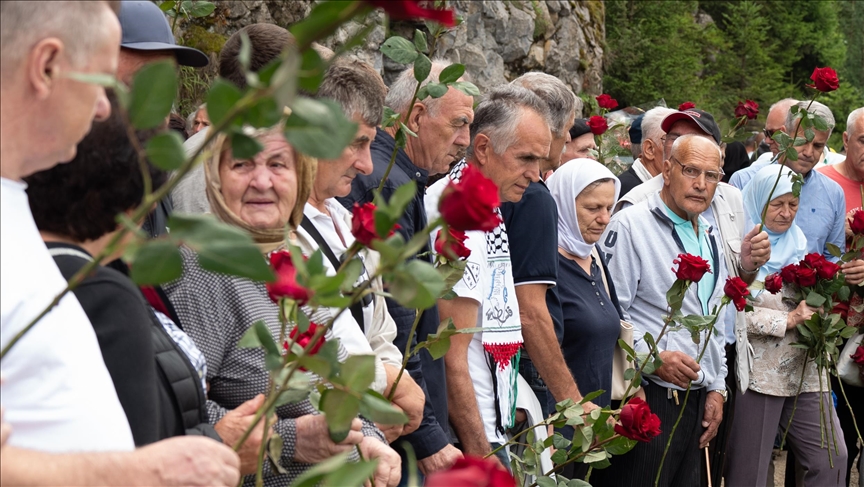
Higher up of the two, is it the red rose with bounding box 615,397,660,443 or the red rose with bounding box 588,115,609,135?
the red rose with bounding box 588,115,609,135

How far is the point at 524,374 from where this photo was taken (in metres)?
3.85

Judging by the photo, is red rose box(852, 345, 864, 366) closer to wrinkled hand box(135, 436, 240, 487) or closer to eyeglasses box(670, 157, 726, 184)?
eyeglasses box(670, 157, 726, 184)

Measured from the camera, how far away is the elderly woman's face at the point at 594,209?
4055mm

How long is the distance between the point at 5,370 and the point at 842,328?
461 centimetres

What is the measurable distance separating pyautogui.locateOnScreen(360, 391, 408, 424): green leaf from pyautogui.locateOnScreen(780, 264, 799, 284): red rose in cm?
402

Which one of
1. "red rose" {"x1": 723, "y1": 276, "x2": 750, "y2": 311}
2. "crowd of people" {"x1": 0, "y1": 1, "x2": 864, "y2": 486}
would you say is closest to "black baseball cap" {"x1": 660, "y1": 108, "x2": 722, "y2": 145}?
"crowd of people" {"x1": 0, "y1": 1, "x2": 864, "y2": 486}

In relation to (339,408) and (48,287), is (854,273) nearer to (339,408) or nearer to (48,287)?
(339,408)

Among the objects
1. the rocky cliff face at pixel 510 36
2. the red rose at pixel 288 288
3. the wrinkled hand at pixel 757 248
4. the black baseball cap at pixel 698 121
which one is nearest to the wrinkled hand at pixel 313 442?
the red rose at pixel 288 288

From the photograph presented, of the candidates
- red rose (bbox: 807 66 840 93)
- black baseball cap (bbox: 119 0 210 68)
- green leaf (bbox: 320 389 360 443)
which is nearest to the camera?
green leaf (bbox: 320 389 360 443)

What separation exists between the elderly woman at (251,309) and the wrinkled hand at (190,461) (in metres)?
0.51

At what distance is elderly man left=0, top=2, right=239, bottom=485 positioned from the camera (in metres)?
1.07

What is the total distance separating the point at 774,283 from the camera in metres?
4.78

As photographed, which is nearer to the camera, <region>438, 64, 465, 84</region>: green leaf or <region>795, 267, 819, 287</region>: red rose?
<region>438, 64, 465, 84</region>: green leaf

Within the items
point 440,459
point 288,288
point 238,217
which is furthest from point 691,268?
point 288,288
